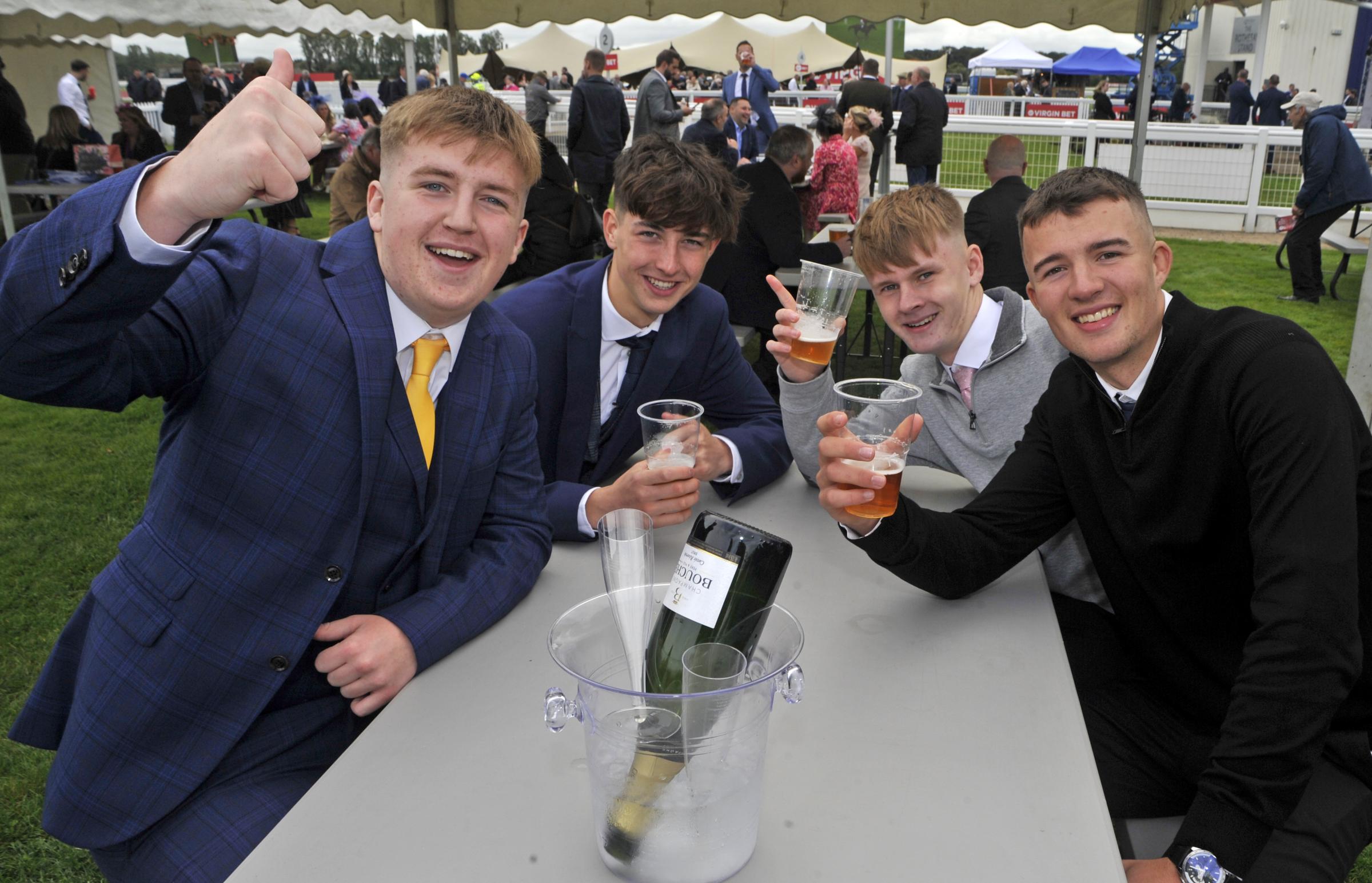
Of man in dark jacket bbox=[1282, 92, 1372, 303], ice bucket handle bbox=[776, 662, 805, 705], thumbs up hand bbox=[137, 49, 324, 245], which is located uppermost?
thumbs up hand bbox=[137, 49, 324, 245]

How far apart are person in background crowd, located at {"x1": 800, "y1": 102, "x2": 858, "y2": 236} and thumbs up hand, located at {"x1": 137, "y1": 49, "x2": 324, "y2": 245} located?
7398 millimetres

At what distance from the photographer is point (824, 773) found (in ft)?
4.00

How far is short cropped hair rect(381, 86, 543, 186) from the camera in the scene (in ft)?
5.65

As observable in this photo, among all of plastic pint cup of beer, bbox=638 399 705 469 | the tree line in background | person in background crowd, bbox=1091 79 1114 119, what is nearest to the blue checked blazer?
plastic pint cup of beer, bbox=638 399 705 469

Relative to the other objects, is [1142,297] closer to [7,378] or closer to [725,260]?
[7,378]

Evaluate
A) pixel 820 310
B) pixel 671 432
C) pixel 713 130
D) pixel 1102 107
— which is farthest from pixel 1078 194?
pixel 1102 107

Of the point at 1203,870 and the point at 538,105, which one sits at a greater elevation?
the point at 538,105

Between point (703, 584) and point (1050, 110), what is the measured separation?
25.8 m

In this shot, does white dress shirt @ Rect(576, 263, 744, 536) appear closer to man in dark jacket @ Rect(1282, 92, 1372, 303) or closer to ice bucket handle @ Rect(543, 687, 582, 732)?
ice bucket handle @ Rect(543, 687, 582, 732)

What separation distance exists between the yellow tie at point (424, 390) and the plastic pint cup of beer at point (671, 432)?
1.32ft

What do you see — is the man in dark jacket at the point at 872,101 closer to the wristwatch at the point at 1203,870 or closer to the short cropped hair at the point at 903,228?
the short cropped hair at the point at 903,228

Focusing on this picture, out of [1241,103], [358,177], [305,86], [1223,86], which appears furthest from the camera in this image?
[1223,86]

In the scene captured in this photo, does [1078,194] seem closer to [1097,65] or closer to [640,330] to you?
[640,330]

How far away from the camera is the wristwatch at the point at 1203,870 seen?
134 centimetres
